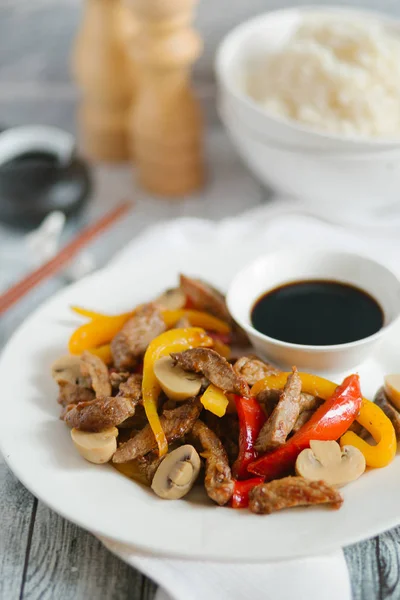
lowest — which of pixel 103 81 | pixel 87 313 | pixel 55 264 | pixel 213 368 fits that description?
pixel 55 264

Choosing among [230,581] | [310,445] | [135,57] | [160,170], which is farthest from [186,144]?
[230,581]

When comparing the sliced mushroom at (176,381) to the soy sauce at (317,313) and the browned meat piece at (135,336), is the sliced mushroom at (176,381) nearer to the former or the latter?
the browned meat piece at (135,336)

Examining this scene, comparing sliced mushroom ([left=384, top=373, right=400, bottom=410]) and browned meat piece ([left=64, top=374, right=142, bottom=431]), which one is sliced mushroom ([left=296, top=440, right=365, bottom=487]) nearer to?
sliced mushroom ([left=384, top=373, right=400, bottom=410])

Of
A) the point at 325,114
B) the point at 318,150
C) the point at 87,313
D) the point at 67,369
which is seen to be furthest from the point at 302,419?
the point at 325,114

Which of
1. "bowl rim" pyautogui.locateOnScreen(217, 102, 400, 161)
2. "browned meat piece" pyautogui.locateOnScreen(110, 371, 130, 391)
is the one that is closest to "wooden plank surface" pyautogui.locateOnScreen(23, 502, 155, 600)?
"browned meat piece" pyautogui.locateOnScreen(110, 371, 130, 391)

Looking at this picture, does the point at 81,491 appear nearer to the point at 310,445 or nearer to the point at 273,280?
the point at 310,445

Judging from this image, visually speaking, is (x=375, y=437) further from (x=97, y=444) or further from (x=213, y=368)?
(x=97, y=444)
